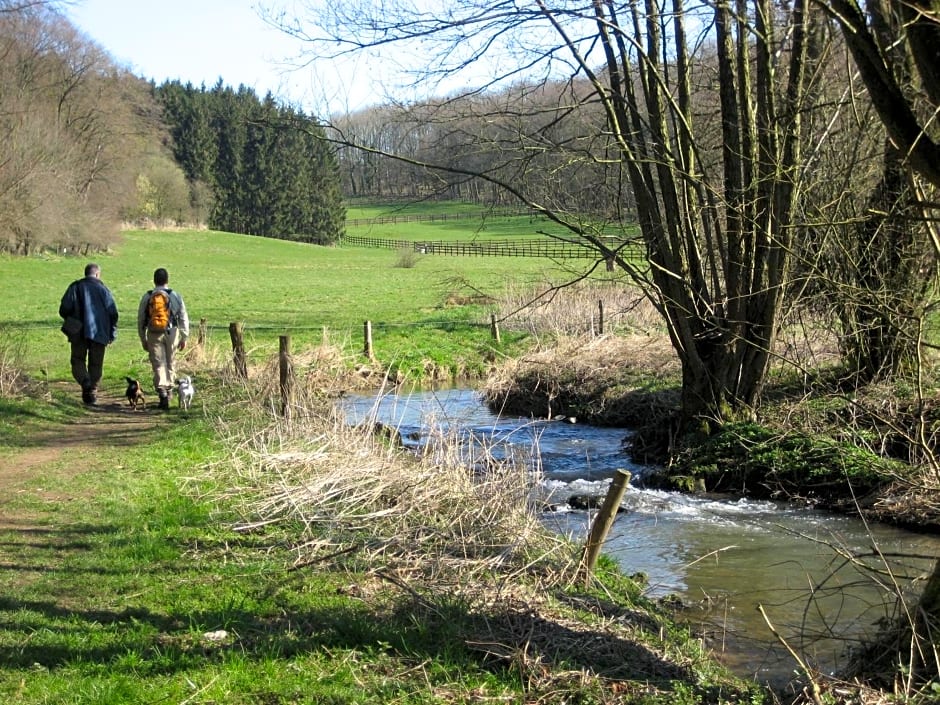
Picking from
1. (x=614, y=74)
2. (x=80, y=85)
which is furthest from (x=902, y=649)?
(x=80, y=85)

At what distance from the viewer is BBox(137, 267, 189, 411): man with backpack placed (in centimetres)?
1413

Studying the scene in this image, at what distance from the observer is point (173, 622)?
6.16m

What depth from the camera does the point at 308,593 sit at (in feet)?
22.5

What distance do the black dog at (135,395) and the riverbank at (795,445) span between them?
542 centimetres

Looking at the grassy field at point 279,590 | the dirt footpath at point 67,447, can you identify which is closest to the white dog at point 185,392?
the dirt footpath at point 67,447

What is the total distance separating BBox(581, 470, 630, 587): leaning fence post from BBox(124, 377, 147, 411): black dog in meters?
9.12

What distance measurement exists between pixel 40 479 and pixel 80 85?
178 ft

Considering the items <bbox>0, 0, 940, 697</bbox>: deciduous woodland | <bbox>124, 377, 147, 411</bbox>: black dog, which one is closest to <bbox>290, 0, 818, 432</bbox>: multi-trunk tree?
<bbox>0, 0, 940, 697</bbox>: deciduous woodland

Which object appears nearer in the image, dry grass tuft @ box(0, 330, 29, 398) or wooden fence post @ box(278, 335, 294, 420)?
wooden fence post @ box(278, 335, 294, 420)

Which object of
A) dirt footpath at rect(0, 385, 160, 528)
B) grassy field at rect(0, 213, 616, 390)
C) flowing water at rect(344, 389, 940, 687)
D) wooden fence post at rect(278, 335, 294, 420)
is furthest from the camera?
grassy field at rect(0, 213, 616, 390)

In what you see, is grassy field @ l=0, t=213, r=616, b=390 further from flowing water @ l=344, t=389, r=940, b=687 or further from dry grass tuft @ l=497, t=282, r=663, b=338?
flowing water @ l=344, t=389, r=940, b=687

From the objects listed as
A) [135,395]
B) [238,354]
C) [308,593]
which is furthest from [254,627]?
[238,354]

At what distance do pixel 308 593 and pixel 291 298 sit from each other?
3259cm

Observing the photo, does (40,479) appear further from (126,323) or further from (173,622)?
(126,323)
